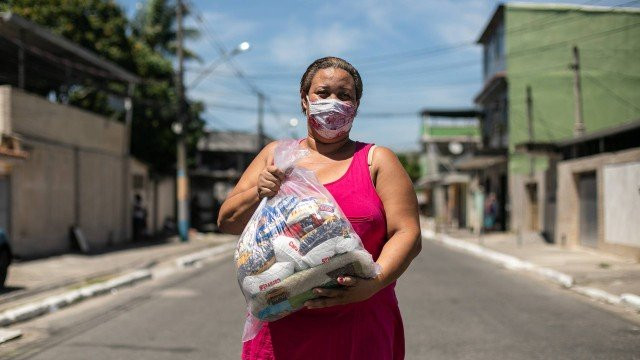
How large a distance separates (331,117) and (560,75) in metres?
31.8

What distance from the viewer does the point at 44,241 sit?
17.5 meters

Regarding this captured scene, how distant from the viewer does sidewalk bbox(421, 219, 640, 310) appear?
1047 cm

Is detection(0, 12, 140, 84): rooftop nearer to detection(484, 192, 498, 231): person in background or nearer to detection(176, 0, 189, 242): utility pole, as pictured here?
detection(176, 0, 189, 242): utility pole

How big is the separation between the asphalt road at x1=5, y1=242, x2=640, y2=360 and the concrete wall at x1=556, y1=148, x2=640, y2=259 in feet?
15.0

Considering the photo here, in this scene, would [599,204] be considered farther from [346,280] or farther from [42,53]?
[346,280]

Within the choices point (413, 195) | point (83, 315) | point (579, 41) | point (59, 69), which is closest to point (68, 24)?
point (59, 69)

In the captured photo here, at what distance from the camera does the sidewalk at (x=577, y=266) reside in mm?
10469

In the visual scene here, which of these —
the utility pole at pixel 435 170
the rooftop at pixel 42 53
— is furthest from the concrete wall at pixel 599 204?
the utility pole at pixel 435 170

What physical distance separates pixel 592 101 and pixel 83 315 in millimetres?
27242

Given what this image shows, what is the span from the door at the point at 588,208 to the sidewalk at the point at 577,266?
0.35 metres

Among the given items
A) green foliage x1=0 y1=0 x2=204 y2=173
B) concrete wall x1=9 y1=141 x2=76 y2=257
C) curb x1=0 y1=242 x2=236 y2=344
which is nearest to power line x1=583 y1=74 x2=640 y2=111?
green foliage x1=0 y1=0 x2=204 y2=173

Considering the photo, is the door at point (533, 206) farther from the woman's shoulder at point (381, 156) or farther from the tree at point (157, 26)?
the woman's shoulder at point (381, 156)

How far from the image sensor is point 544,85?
105ft

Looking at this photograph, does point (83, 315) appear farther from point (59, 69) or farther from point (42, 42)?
point (59, 69)
